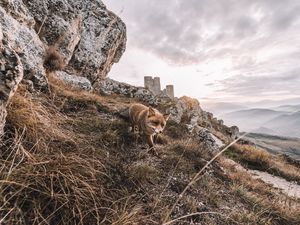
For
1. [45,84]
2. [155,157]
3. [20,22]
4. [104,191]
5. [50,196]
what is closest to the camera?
[50,196]

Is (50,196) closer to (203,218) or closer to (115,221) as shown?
(115,221)

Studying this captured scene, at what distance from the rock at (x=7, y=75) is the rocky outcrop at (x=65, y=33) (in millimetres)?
1918

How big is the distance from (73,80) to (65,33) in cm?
478

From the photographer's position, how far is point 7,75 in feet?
8.79

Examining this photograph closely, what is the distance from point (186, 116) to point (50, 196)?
11.2 metres

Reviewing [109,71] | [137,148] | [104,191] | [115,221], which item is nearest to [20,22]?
[137,148]

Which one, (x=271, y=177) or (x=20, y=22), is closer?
(x=20, y=22)

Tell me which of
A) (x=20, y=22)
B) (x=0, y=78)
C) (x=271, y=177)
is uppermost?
(x=20, y=22)

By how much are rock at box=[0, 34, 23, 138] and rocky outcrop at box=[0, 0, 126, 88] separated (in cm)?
192

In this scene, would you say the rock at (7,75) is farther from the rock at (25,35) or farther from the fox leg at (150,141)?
the fox leg at (150,141)

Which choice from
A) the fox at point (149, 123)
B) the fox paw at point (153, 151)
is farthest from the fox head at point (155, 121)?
the fox paw at point (153, 151)

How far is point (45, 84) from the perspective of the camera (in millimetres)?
5711

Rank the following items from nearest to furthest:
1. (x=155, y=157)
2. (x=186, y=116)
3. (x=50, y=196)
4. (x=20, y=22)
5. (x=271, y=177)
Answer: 1. (x=50, y=196)
2. (x=155, y=157)
3. (x=20, y=22)
4. (x=271, y=177)
5. (x=186, y=116)

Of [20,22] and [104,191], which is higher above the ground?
[20,22]
